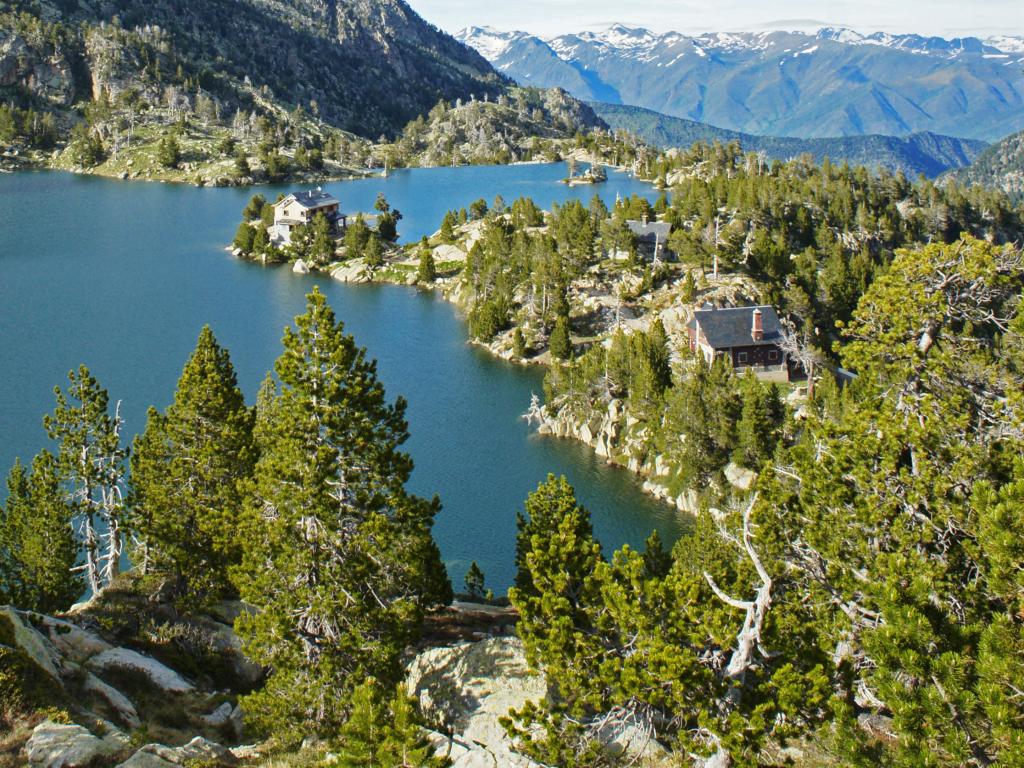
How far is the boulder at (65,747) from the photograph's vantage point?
17078mm

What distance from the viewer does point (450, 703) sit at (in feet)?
73.3

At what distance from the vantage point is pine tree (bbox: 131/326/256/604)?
1222 inches

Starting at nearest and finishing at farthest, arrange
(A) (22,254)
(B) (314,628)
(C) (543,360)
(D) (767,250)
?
(B) (314,628) < (C) (543,360) < (D) (767,250) < (A) (22,254)

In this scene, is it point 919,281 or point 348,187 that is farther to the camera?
point 348,187

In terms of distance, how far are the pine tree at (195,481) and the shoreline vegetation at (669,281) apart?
826 inches

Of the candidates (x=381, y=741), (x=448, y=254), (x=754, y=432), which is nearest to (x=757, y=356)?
(x=754, y=432)

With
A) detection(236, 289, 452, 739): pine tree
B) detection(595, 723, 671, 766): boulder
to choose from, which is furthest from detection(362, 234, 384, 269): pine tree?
detection(595, 723, 671, 766): boulder

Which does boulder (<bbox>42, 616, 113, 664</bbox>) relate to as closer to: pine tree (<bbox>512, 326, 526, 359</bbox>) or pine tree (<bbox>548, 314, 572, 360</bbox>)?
pine tree (<bbox>548, 314, 572, 360</bbox>)

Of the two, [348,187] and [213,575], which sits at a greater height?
[348,187]

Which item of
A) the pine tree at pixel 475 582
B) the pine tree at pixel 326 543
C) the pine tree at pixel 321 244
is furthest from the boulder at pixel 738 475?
the pine tree at pixel 321 244

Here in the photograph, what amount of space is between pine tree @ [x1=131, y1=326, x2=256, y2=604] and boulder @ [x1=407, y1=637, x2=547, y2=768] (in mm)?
11053

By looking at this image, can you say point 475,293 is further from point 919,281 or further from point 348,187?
point 348,187

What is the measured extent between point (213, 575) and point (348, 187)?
175 metres

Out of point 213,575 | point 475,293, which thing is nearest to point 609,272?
point 475,293
